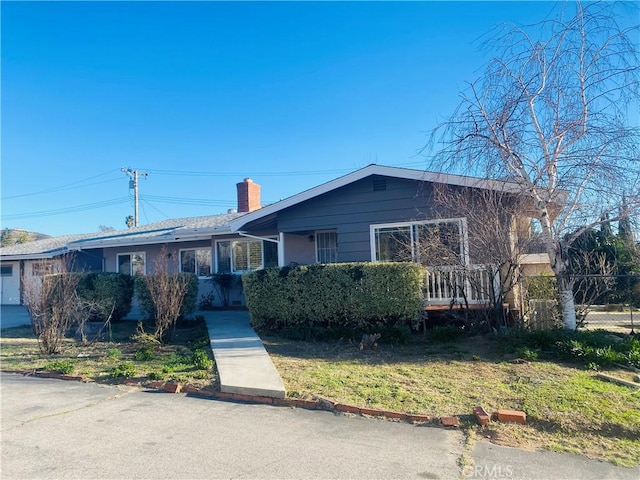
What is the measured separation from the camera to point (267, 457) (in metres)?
3.69

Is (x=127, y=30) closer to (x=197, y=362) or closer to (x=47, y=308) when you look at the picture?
(x=47, y=308)

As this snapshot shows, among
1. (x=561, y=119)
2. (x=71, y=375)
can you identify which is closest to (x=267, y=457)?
(x=71, y=375)

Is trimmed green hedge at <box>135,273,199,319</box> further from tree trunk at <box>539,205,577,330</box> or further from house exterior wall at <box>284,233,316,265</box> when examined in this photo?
tree trunk at <box>539,205,577,330</box>

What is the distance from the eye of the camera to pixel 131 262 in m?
18.3

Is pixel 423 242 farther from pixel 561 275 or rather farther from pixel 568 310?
pixel 568 310

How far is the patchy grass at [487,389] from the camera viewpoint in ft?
13.5

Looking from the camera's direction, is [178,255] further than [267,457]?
Yes

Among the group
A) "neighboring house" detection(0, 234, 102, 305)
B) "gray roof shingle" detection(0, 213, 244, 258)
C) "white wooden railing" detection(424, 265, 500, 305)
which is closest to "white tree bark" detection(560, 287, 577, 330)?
"white wooden railing" detection(424, 265, 500, 305)

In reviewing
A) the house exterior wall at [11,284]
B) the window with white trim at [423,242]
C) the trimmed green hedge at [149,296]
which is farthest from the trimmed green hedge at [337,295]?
the house exterior wall at [11,284]

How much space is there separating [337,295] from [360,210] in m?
2.94

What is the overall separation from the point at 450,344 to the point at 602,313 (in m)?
4.48

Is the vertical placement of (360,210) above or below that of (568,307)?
above

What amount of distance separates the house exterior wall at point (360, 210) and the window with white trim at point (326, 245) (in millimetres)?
1874

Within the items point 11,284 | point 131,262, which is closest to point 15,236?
point 11,284
